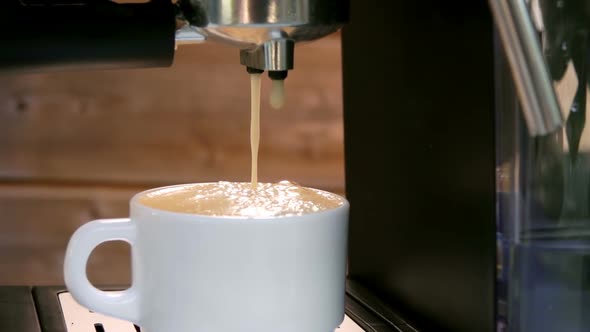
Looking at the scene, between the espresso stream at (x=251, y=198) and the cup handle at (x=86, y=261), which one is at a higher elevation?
the espresso stream at (x=251, y=198)

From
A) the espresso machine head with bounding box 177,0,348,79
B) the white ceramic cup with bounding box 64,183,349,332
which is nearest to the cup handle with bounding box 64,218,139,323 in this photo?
the white ceramic cup with bounding box 64,183,349,332

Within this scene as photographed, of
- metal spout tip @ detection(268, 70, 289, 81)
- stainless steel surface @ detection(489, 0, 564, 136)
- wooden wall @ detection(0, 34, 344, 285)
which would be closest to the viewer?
stainless steel surface @ detection(489, 0, 564, 136)

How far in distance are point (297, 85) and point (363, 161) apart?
318 millimetres

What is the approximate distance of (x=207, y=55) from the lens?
0.88 metres

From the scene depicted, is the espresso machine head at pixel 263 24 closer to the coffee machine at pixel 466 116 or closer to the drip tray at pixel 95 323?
the coffee machine at pixel 466 116

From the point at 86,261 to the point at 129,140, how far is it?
451 mm

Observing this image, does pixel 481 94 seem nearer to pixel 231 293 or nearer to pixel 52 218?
pixel 231 293

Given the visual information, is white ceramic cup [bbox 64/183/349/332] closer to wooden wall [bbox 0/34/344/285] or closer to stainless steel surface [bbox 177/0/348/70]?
stainless steel surface [bbox 177/0/348/70]

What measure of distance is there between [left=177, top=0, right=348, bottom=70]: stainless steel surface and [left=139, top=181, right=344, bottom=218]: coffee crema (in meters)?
0.07

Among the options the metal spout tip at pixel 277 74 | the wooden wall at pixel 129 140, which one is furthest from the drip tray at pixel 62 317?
the wooden wall at pixel 129 140

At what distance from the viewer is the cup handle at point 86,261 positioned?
1.41 ft

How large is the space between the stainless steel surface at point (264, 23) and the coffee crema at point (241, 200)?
71 mm

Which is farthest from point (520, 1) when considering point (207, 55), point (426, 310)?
point (207, 55)

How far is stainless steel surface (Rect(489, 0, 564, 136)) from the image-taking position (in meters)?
0.33
